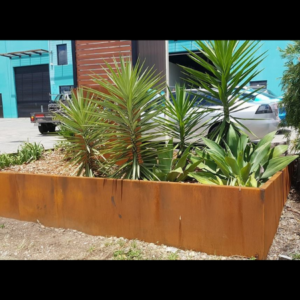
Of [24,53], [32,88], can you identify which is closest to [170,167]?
[24,53]

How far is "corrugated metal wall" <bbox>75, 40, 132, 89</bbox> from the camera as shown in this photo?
5926 mm

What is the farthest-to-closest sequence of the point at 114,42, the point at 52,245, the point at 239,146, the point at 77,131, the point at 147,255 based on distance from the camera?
the point at 114,42 → the point at 77,131 → the point at 239,146 → the point at 52,245 → the point at 147,255

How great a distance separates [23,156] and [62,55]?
27.3 metres

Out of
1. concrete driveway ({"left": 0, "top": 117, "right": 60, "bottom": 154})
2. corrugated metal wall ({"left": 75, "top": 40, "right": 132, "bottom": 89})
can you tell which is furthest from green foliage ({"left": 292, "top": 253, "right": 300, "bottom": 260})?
corrugated metal wall ({"left": 75, "top": 40, "right": 132, "bottom": 89})

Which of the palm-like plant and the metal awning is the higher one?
the metal awning

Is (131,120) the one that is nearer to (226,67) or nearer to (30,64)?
(226,67)

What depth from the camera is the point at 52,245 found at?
374cm

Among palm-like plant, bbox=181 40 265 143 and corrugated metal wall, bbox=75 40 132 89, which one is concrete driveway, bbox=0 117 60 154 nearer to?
corrugated metal wall, bbox=75 40 132 89

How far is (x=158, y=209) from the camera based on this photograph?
3.54m

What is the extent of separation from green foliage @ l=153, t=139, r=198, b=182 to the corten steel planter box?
1.36 feet

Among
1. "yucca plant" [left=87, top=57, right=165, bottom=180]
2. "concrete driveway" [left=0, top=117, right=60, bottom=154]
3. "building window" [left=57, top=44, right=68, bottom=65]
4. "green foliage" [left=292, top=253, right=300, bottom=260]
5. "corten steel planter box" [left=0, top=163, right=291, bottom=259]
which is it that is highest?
"building window" [left=57, top=44, right=68, bottom=65]

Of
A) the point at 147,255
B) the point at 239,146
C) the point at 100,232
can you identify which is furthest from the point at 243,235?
the point at 100,232

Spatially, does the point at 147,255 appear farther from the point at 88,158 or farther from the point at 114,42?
the point at 114,42

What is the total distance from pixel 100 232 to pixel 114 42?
3561 mm
